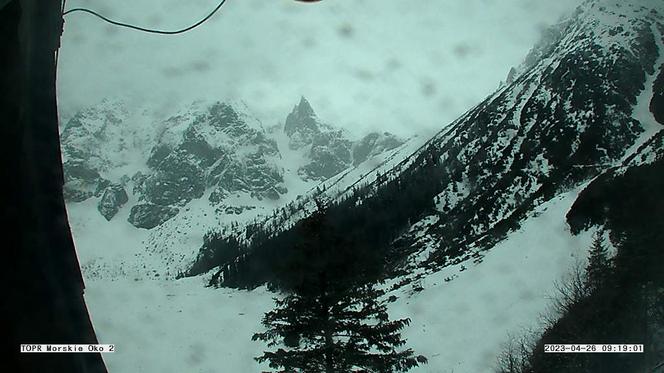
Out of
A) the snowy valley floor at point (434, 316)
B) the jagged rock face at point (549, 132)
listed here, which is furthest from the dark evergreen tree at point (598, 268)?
the jagged rock face at point (549, 132)

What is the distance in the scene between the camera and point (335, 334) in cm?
713

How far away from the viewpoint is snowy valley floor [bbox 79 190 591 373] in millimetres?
14664

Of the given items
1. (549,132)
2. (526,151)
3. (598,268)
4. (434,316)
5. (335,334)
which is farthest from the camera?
(549,132)

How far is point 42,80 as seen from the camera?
91.2 inches

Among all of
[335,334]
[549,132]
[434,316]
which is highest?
[549,132]

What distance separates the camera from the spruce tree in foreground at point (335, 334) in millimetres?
6961

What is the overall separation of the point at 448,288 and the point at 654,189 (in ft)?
36.3

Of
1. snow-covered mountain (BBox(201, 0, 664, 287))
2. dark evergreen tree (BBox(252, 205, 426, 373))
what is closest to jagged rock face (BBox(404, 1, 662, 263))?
snow-covered mountain (BBox(201, 0, 664, 287))

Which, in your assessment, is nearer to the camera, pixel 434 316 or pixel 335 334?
pixel 335 334

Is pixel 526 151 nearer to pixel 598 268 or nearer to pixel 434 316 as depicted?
pixel 434 316

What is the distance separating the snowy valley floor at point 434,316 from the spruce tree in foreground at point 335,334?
17.3 feet

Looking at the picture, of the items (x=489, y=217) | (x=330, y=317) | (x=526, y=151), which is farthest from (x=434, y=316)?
(x=526, y=151)

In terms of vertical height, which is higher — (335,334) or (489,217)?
(489,217)

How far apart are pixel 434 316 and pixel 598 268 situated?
275 inches
